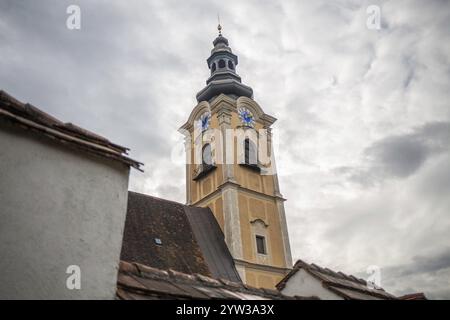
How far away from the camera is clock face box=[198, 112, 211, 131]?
23587mm

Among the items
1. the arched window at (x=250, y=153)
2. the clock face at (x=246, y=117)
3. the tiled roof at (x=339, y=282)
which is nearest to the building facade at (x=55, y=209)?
the tiled roof at (x=339, y=282)

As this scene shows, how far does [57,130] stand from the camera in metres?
4.46

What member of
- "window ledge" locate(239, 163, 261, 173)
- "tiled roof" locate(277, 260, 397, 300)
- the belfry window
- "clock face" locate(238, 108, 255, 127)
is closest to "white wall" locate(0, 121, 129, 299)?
"tiled roof" locate(277, 260, 397, 300)

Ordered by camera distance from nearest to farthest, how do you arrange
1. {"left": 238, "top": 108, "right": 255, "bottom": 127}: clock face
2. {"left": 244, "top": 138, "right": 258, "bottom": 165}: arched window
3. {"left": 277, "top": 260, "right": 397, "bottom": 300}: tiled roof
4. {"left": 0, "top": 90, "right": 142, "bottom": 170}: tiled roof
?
{"left": 0, "top": 90, "right": 142, "bottom": 170}: tiled roof, {"left": 277, "top": 260, "right": 397, "bottom": 300}: tiled roof, {"left": 244, "top": 138, "right": 258, "bottom": 165}: arched window, {"left": 238, "top": 108, "right": 255, "bottom": 127}: clock face

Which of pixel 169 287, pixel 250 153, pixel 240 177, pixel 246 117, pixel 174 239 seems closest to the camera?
pixel 169 287

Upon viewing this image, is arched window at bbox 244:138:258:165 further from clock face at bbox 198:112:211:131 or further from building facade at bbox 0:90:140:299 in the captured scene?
building facade at bbox 0:90:140:299

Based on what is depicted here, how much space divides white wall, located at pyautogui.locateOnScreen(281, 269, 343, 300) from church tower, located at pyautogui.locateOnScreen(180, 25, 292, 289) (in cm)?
1066

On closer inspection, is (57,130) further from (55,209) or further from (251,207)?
(251,207)

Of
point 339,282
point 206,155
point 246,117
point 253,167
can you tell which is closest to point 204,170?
point 206,155

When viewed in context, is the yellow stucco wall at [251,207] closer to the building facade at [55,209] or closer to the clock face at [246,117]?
the clock face at [246,117]

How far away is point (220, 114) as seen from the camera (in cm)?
2269

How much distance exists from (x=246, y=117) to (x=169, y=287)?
771 inches

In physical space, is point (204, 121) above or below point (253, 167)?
above

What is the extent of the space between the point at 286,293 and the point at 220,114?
16.2m
